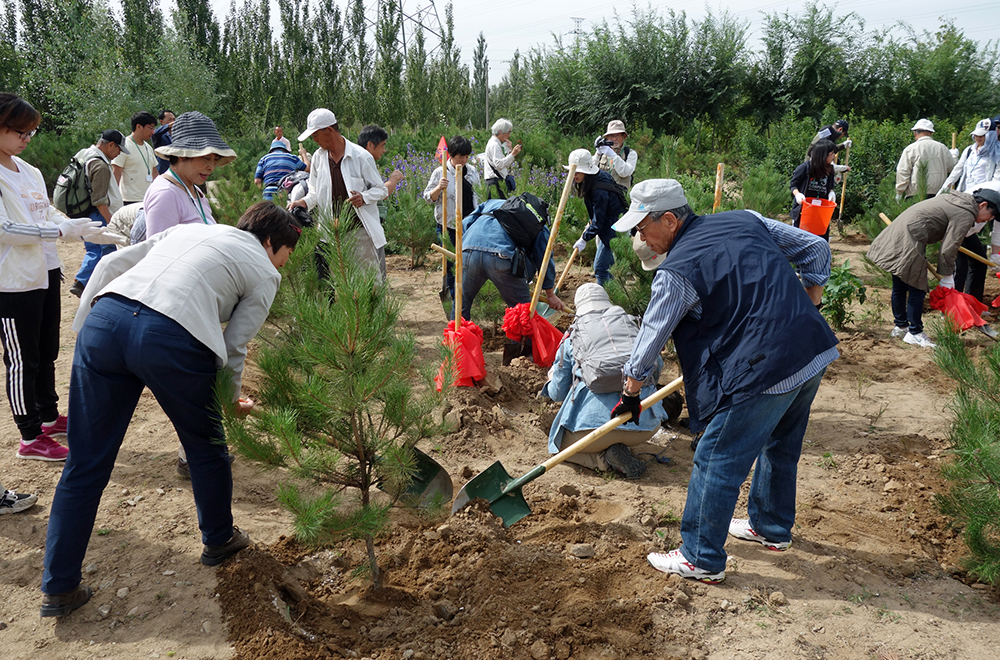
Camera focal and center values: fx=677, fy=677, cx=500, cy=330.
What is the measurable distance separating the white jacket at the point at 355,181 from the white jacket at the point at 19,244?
1744 mm

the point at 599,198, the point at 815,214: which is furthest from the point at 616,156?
the point at 815,214

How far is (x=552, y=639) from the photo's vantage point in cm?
248

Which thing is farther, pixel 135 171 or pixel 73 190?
pixel 135 171

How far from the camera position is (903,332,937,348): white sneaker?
5.69m

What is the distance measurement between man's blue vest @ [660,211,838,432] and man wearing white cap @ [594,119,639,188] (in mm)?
4272

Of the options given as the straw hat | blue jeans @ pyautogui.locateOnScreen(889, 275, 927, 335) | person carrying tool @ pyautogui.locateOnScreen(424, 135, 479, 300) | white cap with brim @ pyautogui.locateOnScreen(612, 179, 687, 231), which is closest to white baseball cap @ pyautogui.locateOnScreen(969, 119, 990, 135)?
blue jeans @ pyautogui.locateOnScreen(889, 275, 927, 335)

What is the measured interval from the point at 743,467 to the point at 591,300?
4.98 feet

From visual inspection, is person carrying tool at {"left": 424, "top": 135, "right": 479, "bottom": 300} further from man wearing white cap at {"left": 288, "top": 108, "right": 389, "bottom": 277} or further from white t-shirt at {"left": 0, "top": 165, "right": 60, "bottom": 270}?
white t-shirt at {"left": 0, "top": 165, "right": 60, "bottom": 270}

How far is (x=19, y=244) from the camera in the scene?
3.20m

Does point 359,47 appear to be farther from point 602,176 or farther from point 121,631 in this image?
point 121,631

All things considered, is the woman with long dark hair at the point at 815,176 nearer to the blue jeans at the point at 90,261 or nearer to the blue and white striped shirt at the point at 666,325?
the blue and white striped shirt at the point at 666,325

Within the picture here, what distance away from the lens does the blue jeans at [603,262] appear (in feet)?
20.4

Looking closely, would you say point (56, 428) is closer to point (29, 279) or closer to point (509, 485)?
point (29, 279)

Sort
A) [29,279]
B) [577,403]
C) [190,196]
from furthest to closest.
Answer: [577,403], [29,279], [190,196]
